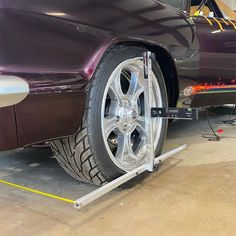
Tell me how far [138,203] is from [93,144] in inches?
15.6

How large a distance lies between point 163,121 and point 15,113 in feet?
3.99

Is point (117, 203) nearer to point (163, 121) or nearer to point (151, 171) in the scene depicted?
point (151, 171)

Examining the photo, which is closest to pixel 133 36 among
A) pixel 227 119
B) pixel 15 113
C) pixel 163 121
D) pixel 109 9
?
pixel 109 9

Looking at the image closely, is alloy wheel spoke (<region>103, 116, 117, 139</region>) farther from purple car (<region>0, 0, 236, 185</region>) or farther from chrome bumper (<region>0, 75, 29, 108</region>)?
chrome bumper (<region>0, 75, 29, 108</region>)

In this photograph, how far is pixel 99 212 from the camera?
177cm

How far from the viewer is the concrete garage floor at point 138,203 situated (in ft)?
→ 5.26

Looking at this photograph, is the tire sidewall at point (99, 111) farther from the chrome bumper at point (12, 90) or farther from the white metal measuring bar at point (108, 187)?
the chrome bumper at point (12, 90)

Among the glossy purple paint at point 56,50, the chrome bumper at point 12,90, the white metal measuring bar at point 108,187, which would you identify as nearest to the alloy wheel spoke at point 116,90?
the glossy purple paint at point 56,50

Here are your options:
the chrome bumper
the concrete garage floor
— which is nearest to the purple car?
the chrome bumper

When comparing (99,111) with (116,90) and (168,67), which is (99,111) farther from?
(168,67)

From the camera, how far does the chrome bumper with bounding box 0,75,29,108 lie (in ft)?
4.48

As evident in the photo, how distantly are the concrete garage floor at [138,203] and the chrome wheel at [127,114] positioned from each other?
7.6 inches

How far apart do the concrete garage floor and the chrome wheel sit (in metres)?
0.19

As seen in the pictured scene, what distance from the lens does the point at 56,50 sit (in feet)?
5.14
